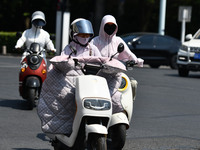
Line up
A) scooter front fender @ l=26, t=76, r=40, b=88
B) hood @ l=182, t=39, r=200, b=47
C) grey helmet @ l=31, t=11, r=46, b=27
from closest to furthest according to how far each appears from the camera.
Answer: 1. scooter front fender @ l=26, t=76, r=40, b=88
2. grey helmet @ l=31, t=11, r=46, b=27
3. hood @ l=182, t=39, r=200, b=47

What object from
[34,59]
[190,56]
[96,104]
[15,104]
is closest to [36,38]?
[34,59]

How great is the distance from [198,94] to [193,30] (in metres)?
27.6

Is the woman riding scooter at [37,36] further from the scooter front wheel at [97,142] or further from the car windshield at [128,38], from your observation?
the car windshield at [128,38]

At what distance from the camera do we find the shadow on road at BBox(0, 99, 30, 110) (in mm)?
11234

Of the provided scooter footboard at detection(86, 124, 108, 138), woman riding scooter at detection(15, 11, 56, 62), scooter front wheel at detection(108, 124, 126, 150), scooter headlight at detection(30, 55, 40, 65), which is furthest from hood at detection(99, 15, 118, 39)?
woman riding scooter at detection(15, 11, 56, 62)

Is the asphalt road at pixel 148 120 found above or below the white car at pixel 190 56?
below

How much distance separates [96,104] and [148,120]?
4.62m

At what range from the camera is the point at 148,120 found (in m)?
10.3

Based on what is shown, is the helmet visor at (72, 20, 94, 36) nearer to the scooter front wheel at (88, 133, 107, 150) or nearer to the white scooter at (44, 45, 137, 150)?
the white scooter at (44, 45, 137, 150)

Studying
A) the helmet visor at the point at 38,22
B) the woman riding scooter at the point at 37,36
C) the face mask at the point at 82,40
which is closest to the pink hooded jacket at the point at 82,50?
the face mask at the point at 82,40

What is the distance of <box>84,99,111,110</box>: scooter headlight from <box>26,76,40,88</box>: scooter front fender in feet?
16.8

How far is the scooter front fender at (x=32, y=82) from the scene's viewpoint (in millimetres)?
10852

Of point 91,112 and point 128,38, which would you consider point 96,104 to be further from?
point 128,38

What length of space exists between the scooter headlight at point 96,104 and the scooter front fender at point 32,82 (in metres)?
5.12
